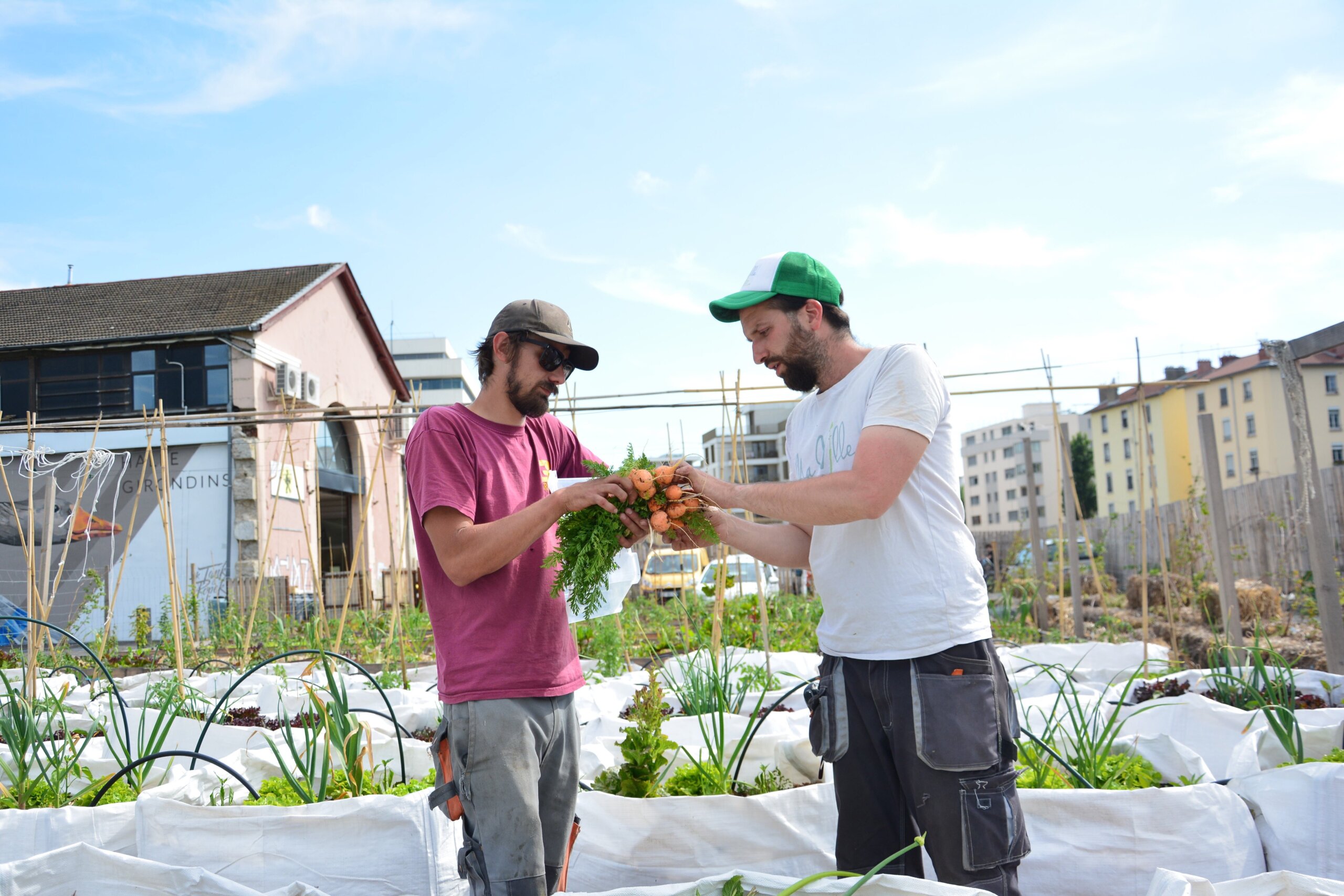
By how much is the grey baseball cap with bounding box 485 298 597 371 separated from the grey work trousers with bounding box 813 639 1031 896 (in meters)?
1.00

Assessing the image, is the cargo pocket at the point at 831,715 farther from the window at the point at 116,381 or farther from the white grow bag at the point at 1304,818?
the window at the point at 116,381

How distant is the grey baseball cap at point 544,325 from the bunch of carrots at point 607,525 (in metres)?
0.27

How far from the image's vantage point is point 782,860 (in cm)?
262

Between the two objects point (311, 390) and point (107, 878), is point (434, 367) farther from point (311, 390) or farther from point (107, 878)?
point (107, 878)

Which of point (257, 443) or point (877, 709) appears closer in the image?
point (877, 709)

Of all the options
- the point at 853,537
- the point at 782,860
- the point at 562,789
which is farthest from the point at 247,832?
the point at 853,537

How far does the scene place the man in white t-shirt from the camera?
6.00 feet

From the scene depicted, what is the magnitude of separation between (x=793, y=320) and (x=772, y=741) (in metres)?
1.74

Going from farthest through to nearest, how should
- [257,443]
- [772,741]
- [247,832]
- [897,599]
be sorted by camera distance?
[257,443] < [772,741] < [247,832] < [897,599]

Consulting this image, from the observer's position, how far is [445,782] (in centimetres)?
205

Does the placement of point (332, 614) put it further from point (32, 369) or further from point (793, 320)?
point (793, 320)

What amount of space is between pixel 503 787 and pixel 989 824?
1.03 m

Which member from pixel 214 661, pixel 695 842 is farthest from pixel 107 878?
pixel 214 661

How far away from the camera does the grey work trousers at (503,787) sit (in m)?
1.88
